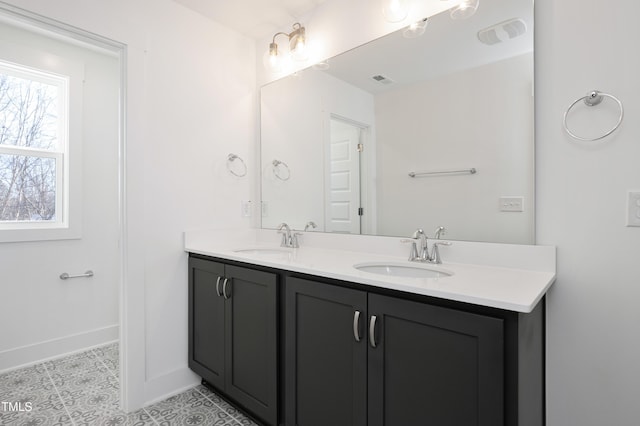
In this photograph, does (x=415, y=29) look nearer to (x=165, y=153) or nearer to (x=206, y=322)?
(x=165, y=153)

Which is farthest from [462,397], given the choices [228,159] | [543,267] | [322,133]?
[228,159]

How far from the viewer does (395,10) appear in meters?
1.72

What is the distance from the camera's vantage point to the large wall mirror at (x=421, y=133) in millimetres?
1415

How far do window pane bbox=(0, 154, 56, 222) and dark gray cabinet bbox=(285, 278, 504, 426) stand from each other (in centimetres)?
233

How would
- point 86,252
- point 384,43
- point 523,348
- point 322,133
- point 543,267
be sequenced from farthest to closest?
point 86,252 → point 322,133 → point 384,43 → point 543,267 → point 523,348

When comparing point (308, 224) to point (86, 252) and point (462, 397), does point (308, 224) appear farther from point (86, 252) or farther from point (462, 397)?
point (86, 252)

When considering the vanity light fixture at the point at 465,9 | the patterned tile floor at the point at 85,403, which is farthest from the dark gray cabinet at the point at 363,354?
the vanity light fixture at the point at 465,9

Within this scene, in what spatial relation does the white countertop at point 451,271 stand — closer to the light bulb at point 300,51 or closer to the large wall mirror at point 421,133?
the large wall mirror at point 421,133

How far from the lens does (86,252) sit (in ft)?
9.02

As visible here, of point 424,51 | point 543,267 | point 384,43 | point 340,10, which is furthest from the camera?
point 340,10

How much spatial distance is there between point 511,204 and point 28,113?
334 cm

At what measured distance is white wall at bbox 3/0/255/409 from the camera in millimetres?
1912

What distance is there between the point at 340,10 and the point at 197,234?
5.40ft

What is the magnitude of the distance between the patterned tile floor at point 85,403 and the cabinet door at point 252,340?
0.21 metres
